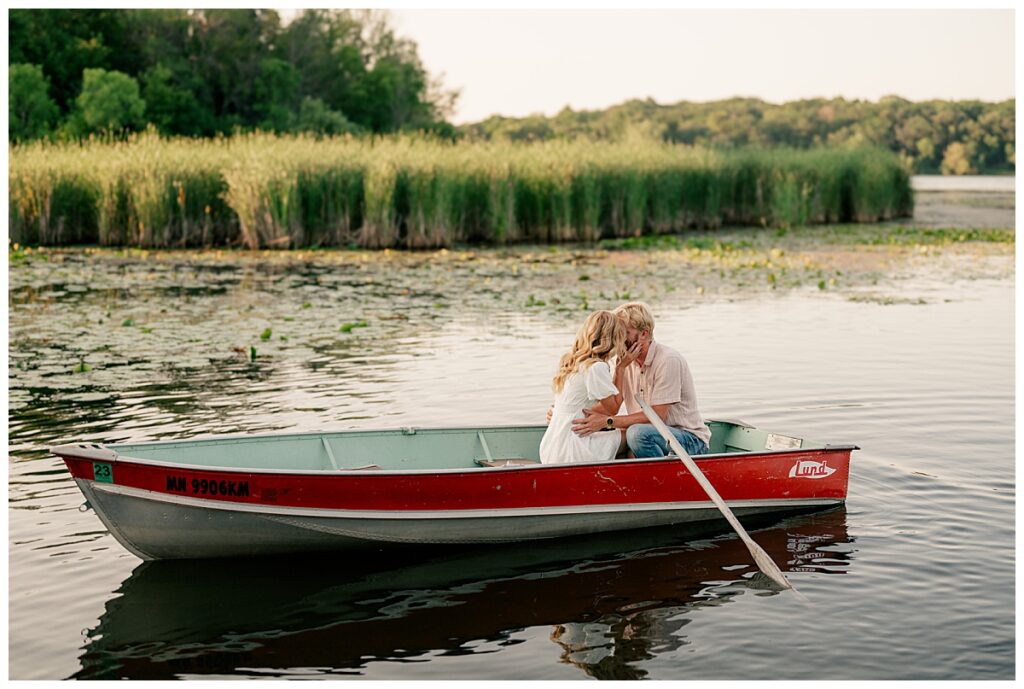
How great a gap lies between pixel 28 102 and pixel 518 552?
34078 mm

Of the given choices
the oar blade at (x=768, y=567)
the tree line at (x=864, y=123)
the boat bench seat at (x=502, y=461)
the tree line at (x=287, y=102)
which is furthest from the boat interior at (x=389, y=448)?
the tree line at (x=864, y=123)

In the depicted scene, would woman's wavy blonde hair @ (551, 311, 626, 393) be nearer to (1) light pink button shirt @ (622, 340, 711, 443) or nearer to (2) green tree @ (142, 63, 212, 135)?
(1) light pink button shirt @ (622, 340, 711, 443)

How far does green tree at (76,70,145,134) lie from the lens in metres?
37.1

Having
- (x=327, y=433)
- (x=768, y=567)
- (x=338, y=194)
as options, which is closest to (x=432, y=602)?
(x=327, y=433)

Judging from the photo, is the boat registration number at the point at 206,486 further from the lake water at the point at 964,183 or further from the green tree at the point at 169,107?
the lake water at the point at 964,183

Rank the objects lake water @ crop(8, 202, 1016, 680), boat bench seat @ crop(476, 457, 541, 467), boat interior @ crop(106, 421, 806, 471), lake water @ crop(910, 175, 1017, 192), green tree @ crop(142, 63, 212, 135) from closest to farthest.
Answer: lake water @ crop(8, 202, 1016, 680) → boat interior @ crop(106, 421, 806, 471) → boat bench seat @ crop(476, 457, 541, 467) → green tree @ crop(142, 63, 212, 135) → lake water @ crop(910, 175, 1017, 192)

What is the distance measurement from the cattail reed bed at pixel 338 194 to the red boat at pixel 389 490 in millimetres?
14951

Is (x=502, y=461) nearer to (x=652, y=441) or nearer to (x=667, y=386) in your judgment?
(x=652, y=441)

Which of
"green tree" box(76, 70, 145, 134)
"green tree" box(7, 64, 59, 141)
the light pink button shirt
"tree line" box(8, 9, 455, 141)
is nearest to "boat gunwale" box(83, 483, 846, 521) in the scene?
the light pink button shirt

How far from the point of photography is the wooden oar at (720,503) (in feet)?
20.6

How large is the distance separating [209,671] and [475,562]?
6.20 feet

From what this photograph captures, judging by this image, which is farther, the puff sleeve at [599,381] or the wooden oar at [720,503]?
the puff sleeve at [599,381]

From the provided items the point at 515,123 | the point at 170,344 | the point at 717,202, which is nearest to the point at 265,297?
the point at 170,344

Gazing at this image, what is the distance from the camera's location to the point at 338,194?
73.2ft
